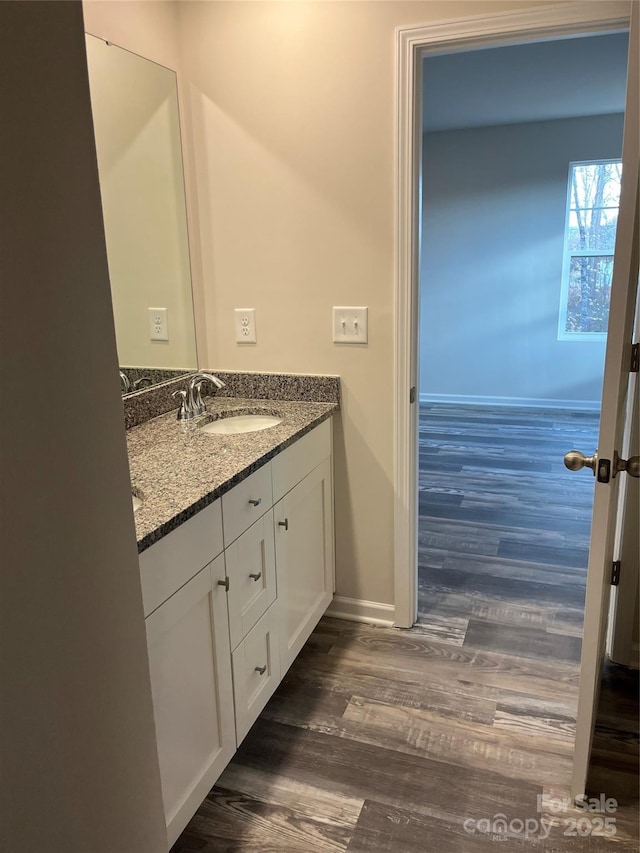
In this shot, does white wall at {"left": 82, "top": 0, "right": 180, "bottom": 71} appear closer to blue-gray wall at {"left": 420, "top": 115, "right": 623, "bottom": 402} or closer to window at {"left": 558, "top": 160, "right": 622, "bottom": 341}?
blue-gray wall at {"left": 420, "top": 115, "right": 623, "bottom": 402}

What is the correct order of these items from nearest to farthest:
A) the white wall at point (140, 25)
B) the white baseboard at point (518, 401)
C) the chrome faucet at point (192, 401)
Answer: the white wall at point (140, 25), the chrome faucet at point (192, 401), the white baseboard at point (518, 401)

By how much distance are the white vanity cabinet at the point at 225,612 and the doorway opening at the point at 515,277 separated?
143cm

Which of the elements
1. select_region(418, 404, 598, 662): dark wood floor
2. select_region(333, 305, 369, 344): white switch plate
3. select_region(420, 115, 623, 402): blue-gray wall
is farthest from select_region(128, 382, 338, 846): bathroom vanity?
select_region(420, 115, 623, 402): blue-gray wall

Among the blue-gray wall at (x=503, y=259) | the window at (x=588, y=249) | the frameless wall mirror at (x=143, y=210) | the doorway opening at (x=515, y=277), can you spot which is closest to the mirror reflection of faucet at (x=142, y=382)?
the frameless wall mirror at (x=143, y=210)

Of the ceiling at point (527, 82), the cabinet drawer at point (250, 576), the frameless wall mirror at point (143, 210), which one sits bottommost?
the cabinet drawer at point (250, 576)

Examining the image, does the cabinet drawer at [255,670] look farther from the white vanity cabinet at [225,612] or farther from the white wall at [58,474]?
the white wall at [58,474]

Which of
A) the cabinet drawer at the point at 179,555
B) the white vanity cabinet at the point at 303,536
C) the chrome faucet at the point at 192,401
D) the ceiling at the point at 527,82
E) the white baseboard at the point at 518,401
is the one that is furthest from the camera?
the white baseboard at the point at 518,401

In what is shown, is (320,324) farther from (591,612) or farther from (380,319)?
(591,612)

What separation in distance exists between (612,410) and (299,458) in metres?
0.96

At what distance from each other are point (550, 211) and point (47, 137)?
19.6 ft

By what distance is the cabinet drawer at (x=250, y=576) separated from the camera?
5.31 ft

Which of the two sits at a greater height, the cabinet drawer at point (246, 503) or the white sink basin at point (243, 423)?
the white sink basin at point (243, 423)

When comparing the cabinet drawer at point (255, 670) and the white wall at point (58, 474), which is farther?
the cabinet drawer at point (255, 670)

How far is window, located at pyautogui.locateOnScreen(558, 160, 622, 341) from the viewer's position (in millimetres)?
5688
